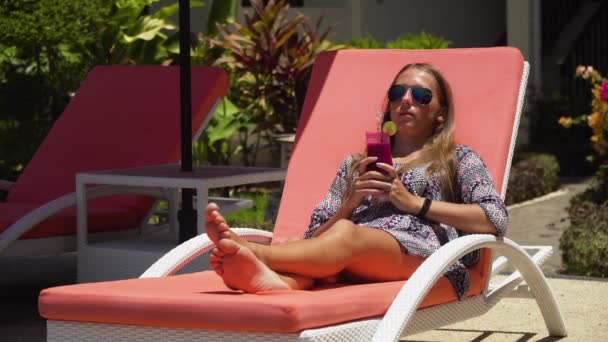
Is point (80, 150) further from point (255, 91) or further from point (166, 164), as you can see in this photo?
point (255, 91)

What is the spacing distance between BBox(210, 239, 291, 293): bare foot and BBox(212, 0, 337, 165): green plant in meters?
8.81

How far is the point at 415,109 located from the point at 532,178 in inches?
276

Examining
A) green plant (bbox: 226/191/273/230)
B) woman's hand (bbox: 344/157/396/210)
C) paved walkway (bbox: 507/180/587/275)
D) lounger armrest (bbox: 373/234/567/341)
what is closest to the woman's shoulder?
lounger armrest (bbox: 373/234/567/341)

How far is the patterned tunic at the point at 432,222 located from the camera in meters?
5.34

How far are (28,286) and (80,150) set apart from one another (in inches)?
33.7

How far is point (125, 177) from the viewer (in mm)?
6844

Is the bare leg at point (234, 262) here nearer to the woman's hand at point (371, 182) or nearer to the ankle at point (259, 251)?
the ankle at point (259, 251)

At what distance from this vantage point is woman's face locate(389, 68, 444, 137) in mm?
5645

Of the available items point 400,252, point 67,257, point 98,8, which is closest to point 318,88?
point 400,252

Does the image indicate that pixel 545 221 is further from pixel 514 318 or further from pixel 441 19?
pixel 441 19

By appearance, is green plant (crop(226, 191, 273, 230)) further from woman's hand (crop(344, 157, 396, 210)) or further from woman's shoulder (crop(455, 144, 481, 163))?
woman's hand (crop(344, 157, 396, 210))

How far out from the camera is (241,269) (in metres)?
4.59

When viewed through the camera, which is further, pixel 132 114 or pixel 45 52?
pixel 45 52

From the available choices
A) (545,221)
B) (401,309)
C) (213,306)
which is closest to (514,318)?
(401,309)
